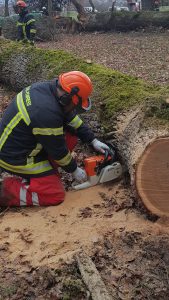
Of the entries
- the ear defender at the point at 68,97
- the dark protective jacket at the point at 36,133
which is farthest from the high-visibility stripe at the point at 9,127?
the ear defender at the point at 68,97

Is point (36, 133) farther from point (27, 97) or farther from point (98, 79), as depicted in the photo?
point (98, 79)

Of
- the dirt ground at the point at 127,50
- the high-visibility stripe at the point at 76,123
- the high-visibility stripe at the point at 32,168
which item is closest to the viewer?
the high-visibility stripe at the point at 32,168

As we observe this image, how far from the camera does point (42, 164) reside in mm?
4355

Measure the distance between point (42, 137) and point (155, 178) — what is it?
1.13 metres

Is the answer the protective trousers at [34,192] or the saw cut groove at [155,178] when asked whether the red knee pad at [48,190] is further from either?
the saw cut groove at [155,178]

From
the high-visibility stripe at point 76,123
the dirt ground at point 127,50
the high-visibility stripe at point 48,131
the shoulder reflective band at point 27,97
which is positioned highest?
the shoulder reflective band at point 27,97

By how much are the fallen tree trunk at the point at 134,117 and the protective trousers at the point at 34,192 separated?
2.47ft

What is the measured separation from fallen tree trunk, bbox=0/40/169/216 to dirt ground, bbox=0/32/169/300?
0.24 meters

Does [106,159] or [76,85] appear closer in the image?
[76,85]

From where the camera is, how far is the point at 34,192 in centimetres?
431

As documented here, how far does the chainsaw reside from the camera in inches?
169

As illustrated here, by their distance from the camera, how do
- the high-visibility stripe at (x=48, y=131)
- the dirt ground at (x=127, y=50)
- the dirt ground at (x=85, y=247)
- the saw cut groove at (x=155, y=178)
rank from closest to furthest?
1. the dirt ground at (x=85, y=247)
2. the saw cut groove at (x=155, y=178)
3. the high-visibility stripe at (x=48, y=131)
4. the dirt ground at (x=127, y=50)

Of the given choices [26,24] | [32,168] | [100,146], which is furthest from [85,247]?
[26,24]

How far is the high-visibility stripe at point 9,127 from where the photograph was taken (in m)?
4.14
